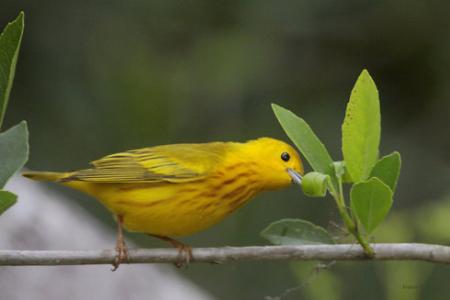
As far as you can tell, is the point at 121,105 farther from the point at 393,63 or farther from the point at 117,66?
the point at 393,63

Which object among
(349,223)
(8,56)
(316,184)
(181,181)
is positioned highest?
(8,56)

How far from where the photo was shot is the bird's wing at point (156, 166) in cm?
382

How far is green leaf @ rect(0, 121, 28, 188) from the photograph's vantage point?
2.52 meters

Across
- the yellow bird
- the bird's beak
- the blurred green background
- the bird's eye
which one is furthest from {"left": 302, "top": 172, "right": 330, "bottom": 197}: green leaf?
the blurred green background

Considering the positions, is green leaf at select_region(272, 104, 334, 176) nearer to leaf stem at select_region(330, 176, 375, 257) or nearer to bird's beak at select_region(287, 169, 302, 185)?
leaf stem at select_region(330, 176, 375, 257)

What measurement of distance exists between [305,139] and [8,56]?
0.79 metres

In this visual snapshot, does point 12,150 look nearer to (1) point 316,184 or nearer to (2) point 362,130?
(1) point 316,184

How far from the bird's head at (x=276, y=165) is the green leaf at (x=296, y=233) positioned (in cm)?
95

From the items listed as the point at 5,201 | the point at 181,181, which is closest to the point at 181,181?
the point at 181,181

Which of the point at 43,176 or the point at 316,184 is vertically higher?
the point at 316,184

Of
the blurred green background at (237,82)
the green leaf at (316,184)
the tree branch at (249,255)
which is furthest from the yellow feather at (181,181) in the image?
the blurred green background at (237,82)

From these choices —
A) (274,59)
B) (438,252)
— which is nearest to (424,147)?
(274,59)

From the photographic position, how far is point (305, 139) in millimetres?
2797

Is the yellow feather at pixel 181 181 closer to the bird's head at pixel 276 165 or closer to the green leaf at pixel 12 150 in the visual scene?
the bird's head at pixel 276 165
